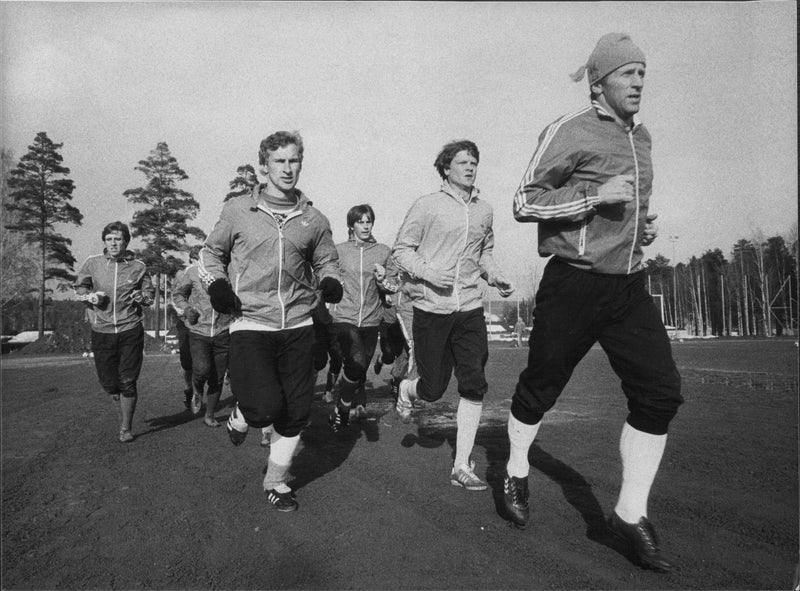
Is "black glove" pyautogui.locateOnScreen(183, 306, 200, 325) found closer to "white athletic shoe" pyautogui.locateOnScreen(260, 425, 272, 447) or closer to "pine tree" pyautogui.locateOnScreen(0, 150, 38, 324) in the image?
"white athletic shoe" pyautogui.locateOnScreen(260, 425, 272, 447)

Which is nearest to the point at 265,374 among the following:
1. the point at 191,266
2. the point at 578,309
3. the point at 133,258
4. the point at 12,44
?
the point at 578,309

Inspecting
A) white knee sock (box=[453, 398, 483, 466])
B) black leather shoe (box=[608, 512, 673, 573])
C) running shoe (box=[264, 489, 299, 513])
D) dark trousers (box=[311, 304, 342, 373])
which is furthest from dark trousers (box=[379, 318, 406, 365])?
black leather shoe (box=[608, 512, 673, 573])

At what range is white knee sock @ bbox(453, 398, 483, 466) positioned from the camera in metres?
3.96

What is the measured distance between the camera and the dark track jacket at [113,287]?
5.98m

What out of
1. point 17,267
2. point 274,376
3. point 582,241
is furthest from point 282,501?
point 17,267

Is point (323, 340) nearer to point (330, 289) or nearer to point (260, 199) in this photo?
point (330, 289)

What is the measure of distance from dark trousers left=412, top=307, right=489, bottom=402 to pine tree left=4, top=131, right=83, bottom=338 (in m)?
3.10

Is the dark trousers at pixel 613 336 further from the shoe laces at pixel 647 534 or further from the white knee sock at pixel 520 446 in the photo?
the shoe laces at pixel 647 534

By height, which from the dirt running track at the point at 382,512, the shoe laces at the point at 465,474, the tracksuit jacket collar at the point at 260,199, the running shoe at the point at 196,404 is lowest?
the running shoe at the point at 196,404

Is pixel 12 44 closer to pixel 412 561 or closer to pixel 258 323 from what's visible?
pixel 258 323

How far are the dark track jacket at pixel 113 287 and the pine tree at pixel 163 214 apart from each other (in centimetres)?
260

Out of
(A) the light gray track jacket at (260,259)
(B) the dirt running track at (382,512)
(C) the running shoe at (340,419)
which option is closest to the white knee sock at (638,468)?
(B) the dirt running track at (382,512)

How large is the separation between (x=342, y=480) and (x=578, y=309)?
2315 mm

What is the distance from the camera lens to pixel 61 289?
6.81 metres
